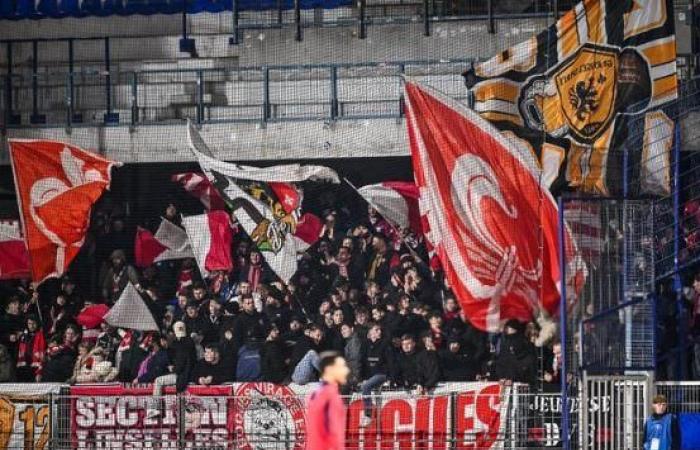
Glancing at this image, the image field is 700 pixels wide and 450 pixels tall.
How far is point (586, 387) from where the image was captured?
68.8 ft

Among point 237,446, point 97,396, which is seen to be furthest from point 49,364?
point 237,446

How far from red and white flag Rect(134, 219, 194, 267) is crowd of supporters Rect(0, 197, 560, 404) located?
133 mm

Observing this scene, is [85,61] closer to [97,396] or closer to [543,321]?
[97,396]

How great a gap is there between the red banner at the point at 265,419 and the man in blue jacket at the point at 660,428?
7.65 ft

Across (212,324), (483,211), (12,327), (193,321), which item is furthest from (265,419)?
(12,327)

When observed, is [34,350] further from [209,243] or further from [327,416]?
[327,416]

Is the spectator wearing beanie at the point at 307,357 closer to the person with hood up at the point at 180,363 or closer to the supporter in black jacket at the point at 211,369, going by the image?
the supporter in black jacket at the point at 211,369

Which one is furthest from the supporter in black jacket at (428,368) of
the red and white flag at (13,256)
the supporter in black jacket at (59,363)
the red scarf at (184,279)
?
the red and white flag at (13,256)

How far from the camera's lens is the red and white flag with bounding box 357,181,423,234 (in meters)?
25.0

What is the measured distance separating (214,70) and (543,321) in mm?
7395

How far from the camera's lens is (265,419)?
23.0 metres

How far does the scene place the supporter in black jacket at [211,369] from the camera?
2403 centimetres

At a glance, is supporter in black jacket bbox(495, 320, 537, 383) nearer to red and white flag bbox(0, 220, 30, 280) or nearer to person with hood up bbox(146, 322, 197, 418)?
person with hood up bbox(146, 322, 197, 418)

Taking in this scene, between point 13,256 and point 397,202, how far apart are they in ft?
20.0
